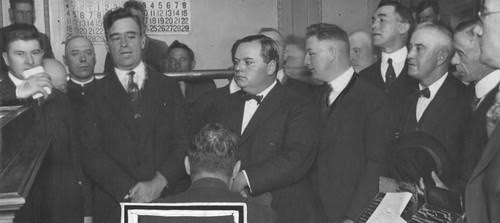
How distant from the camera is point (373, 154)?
154 inches

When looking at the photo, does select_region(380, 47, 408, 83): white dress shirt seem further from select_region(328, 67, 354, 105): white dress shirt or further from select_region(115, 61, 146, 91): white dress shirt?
select_region(115, 61, 146, 91): white dress shirt

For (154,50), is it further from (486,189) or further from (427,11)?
(486,189)

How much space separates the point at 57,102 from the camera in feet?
14.0

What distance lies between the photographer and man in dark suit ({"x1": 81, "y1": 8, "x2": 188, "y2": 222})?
161 inches

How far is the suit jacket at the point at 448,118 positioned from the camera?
3.91 metres

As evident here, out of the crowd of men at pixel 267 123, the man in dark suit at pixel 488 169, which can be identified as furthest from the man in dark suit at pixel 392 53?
the man in dark suit at pixel 488 169

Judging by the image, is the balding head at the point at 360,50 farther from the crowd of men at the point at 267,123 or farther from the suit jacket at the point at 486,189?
the suit jacket at the point at 486,189

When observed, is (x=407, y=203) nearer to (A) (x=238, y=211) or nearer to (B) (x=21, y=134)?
(A) (x=238, y=211)

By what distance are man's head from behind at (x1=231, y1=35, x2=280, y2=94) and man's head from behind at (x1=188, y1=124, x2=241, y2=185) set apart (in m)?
1.10

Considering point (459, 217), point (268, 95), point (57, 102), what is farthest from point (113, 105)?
point (459, 217)

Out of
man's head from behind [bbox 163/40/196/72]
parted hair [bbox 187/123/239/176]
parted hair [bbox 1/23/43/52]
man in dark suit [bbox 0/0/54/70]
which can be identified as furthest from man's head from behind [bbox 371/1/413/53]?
man in dark suit [bbox 0/0/54/70]

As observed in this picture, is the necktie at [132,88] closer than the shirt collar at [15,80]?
Yes

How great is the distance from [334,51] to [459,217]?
5.11 feet

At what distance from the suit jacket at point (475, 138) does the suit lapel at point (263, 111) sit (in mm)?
980
